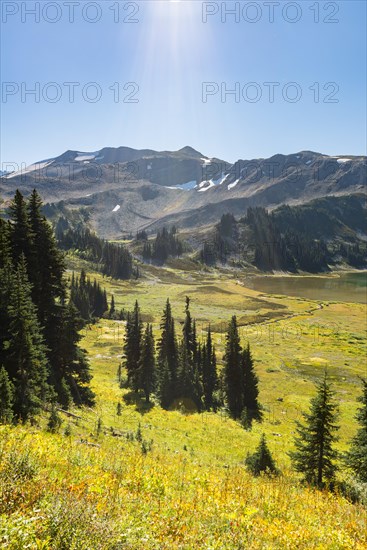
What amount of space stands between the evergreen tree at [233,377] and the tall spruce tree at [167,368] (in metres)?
8.37

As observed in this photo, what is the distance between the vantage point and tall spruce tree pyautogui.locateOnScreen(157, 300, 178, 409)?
161ft

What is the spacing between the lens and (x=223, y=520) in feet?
25.0

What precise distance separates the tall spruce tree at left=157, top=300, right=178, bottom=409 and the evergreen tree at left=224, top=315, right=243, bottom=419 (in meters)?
8.37

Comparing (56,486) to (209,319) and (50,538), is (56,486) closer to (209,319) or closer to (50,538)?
(50,538)

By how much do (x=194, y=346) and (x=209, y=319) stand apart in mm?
53384

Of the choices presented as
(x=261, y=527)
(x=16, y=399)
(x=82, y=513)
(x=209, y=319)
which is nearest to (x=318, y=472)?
(x=261, y=527)

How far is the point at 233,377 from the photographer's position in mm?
50562

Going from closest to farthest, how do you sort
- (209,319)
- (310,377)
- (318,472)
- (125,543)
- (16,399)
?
(125,543) < (16,399) < (318,472) < (310,377) < (209,319)

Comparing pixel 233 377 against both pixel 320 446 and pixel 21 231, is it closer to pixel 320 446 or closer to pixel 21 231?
pixel 320 446

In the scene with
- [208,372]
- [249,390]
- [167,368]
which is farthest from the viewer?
[208,372]

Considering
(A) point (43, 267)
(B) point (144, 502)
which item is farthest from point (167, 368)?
(B) point (144, 502)

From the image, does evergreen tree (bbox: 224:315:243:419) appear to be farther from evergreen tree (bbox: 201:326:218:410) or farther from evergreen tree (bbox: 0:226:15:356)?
evergreen tree (bbox: 0:226:15:356)

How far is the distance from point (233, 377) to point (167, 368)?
10368 millimetres

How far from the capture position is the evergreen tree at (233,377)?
48.6m
